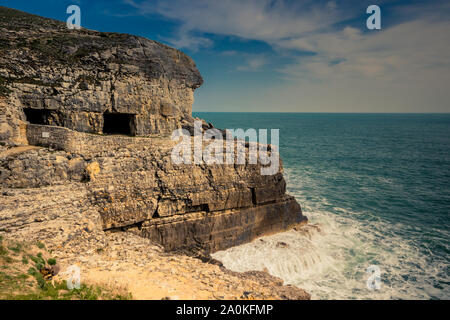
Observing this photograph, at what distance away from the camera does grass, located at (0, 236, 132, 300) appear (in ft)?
24.2

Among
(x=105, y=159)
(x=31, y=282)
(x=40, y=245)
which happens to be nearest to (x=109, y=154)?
(x=105, y=159)

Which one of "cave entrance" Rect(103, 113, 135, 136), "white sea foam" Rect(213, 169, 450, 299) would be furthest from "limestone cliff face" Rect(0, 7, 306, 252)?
"white sea foam" Rect(213, 169, 450, 299)

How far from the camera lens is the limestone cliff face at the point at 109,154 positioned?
14.7m

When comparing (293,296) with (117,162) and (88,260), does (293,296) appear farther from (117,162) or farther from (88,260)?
(117,162)

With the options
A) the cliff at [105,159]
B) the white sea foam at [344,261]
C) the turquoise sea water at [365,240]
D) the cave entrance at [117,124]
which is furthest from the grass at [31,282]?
the cave entrance at [117,124]

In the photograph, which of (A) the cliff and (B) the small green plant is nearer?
(B) the small green plant

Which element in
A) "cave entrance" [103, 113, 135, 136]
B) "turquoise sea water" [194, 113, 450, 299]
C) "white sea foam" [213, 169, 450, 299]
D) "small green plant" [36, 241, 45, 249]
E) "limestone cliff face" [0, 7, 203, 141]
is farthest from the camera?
"cave entrance" [103, 113, 135, 136]

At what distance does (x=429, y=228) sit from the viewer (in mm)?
24562

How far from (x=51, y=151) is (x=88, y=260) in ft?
28.2

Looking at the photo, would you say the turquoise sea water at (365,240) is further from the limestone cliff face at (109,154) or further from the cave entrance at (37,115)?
the cave entrance at (37,115)

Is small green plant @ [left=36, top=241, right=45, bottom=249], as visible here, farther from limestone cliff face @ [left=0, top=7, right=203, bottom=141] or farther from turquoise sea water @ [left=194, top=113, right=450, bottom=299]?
turquoise sea water @ [left=194, top=113, right=450, bottom=299]

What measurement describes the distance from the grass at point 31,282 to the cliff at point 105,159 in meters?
1.62

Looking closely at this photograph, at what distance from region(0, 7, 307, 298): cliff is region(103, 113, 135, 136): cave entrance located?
0.10m
